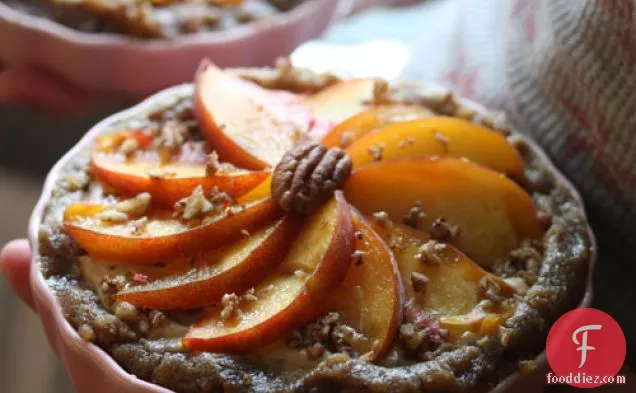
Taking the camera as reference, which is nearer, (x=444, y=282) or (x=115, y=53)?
(x=444, y=282)

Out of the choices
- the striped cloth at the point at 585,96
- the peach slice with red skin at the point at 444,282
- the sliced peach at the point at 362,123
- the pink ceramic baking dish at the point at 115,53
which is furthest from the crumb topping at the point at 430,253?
the pink ceramic baking dish at the point at 115,53

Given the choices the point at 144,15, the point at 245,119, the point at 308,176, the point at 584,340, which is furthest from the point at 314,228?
the point at 144,15

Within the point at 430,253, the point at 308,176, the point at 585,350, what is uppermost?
the point at 308,176

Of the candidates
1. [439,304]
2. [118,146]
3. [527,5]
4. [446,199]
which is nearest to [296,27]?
[527,5]

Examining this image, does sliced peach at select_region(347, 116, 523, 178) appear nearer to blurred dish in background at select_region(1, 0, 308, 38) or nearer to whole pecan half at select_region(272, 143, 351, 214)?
whole pecan half at select_region(272, 143, 351, 214)

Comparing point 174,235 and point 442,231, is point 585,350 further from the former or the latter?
point 174,235

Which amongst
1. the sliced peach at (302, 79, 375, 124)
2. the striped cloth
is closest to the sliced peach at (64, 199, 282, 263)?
the sliced peach at (302, 79, 375, 124)

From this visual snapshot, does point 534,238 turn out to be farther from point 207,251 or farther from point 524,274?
point 207,251
